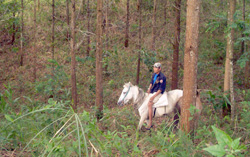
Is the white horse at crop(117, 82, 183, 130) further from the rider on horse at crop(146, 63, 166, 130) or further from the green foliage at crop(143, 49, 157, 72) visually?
the green foliage at crop(143, 49, 157, 72)

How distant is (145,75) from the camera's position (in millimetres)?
16609

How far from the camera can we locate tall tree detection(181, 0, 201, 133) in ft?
16.1

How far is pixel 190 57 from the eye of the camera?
16.3ft

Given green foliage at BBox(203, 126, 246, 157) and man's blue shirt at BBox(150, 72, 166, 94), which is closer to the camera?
green foliage at BBox(203, 126, 246, 157)

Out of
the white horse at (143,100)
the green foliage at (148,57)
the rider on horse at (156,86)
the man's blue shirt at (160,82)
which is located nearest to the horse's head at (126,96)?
the white horse at (143,100)

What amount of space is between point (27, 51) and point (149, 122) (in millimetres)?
18435

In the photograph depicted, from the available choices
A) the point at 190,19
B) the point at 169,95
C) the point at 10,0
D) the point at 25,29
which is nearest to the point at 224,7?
the point at 169,95

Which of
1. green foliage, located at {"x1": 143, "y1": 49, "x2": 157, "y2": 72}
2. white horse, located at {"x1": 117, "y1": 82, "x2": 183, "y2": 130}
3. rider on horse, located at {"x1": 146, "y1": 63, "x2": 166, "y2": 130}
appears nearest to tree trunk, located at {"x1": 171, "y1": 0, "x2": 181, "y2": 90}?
green foliage, located at {"x1": 143, "y1": 49, "x2": 157, "y2": 72}

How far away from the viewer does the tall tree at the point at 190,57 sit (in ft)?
16.1

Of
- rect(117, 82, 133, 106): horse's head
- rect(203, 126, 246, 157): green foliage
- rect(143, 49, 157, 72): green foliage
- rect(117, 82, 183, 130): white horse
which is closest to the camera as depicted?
rect(203, 126, 246, 157): green foliage

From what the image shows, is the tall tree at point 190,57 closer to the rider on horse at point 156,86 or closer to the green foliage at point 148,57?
the rider on horse at point 156,86

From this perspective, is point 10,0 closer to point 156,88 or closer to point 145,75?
point 145,75

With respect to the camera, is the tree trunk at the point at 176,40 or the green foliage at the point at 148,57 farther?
the green foliage at the point at 148,57

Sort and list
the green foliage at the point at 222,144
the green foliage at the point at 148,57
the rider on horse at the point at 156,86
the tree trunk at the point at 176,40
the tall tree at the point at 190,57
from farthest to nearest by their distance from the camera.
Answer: the green foliage at the point at 148,57 → the tree trunk at the point at 176,40 → the rider on horse at the point at 156,86 → the tall tree at the point at 190,57 → the green foliage at the point at 222,144
